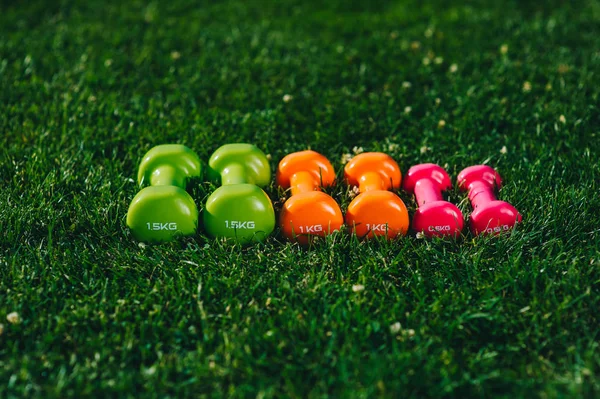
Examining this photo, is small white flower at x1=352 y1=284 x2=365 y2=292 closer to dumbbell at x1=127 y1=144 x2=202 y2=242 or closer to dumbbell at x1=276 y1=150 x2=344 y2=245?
dumbbell at x1=276 y1=150 x2=344 y2=245

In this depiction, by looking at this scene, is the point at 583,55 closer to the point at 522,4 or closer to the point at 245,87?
the point at 522,4

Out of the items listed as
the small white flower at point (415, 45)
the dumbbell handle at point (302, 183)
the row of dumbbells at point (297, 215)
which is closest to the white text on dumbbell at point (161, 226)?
the row of dumbbells at point (297, 215)

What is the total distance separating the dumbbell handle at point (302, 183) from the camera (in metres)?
3.29

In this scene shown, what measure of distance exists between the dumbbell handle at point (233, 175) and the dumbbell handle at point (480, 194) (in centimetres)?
114

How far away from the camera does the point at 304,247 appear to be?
3.08 meters

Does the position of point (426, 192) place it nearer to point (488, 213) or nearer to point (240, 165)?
point (488, 213)

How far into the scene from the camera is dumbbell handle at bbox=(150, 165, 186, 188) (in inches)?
131

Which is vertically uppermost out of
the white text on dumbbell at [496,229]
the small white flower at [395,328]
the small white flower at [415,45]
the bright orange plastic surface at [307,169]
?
the small white flower at [415,45]

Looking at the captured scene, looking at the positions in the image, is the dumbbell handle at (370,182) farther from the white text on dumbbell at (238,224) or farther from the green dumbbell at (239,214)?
the white text on dumbbell at (238,224)

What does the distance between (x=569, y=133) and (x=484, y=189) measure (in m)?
1.09

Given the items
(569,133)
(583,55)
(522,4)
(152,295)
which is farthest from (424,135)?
(522,4)

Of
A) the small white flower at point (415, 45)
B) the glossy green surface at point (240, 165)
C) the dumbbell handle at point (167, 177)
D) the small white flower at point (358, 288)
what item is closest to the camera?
the small white flower at point (358, 288)

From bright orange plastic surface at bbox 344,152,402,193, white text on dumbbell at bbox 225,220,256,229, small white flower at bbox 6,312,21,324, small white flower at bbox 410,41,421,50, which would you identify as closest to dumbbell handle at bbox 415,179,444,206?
bright orange plastic surface at bbox 344,152,402,193

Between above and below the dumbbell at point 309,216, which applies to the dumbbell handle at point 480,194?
above
